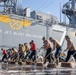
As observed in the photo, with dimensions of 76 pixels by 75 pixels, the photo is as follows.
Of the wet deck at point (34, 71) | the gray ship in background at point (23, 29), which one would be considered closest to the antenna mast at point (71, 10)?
the gray ship in background at point (23, 29)

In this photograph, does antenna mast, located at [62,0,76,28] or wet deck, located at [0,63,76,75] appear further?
antenna mast, located at [62,0,76,28]

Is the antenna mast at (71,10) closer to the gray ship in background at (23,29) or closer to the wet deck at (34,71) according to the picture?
the gray ship in background at (23,29)

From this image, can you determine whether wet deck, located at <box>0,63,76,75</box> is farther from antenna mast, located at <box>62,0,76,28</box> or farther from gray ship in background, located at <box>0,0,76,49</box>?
antenna mast, located at <box>62,0,76,28</box>

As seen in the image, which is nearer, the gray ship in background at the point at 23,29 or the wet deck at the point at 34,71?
the wet deck at the point at 34,71

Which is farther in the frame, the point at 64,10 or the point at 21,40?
the point at 64,10

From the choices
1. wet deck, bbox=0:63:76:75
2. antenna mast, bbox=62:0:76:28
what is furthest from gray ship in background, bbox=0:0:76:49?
wet deck, bbox=0:63:76:75

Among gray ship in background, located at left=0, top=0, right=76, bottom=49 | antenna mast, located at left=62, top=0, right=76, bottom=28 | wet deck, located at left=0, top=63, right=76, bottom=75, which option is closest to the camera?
wet deck, located at left=0, top=63, right=76, bottom=75

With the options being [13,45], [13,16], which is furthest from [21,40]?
[13,16]

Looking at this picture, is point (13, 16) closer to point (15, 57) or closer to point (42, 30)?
point (42, 30)

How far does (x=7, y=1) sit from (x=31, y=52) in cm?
1969

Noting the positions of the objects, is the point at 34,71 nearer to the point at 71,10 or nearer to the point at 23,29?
the point at 23,29

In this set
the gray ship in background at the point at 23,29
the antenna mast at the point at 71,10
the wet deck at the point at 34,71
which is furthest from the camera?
the antenna mast at the point at 71,10

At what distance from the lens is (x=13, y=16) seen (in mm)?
23609

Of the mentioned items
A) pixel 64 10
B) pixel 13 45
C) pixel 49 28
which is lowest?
pixel 13 45
